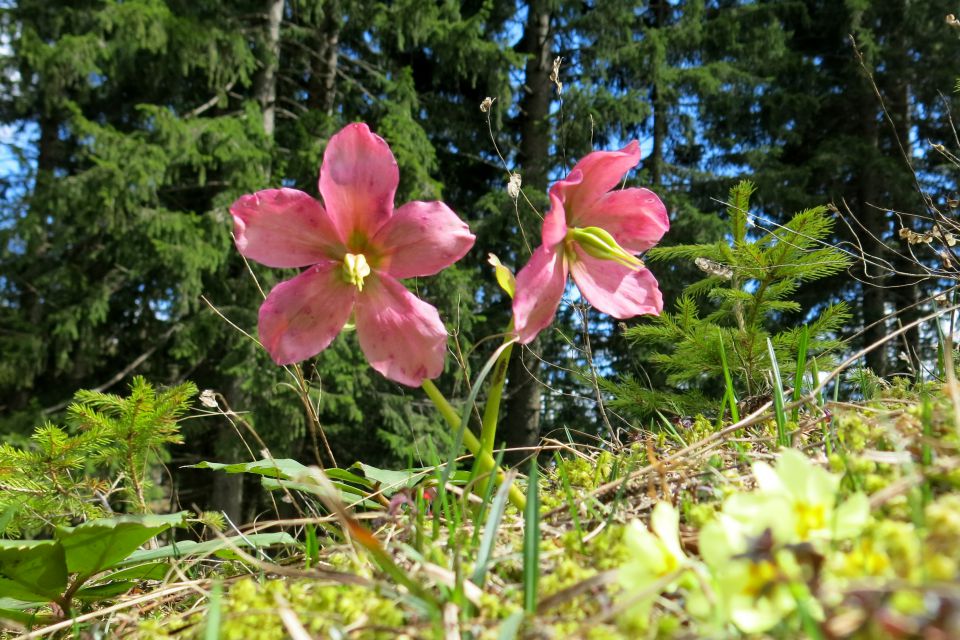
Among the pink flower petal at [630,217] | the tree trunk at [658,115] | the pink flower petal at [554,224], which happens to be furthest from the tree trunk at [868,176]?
the pink flower petal at [554,224]

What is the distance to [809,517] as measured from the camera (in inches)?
16.5

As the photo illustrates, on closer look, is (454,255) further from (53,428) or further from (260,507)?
(260,507)

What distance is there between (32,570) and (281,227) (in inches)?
22.9

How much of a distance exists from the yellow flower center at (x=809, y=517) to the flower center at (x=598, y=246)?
0.49 m

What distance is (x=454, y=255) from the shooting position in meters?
0.85

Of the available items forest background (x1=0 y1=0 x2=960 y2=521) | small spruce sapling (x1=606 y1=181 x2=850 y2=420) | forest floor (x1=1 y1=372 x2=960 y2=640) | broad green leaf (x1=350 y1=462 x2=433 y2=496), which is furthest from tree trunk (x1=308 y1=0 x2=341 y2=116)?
forest floor (x1=1 y1=372 x2=960 y2=640)

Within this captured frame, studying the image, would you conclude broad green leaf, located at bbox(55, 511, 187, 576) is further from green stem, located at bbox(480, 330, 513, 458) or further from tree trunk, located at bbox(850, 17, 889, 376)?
tree trunk, located at bbox(850, 17, 889, 376)

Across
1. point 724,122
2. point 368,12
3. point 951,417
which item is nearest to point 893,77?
point 724,122

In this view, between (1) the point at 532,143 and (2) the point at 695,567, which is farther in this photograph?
(1) the point at 532,143

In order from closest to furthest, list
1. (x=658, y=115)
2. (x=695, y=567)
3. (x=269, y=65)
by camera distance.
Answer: (x=695, y=567) → (x=269, y=65) → (x=658, y=115)

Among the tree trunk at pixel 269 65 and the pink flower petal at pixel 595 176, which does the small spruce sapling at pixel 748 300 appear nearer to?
the pink flower petal at pixel 595 176

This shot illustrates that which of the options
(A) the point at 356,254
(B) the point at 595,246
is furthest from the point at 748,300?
(A) the point at 356,254

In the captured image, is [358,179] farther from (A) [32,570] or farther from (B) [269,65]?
(B) [269,65]

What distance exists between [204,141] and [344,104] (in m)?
2.45
